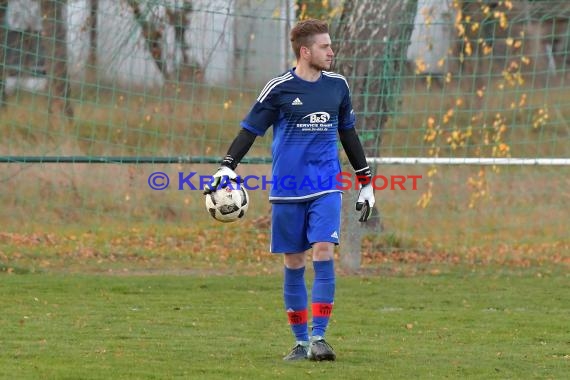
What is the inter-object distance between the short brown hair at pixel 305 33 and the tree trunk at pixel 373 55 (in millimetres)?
4929

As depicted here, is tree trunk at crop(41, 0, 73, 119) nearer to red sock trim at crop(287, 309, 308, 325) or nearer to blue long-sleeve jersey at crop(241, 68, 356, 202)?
blue long-sleeve jersey at crop(241, 68, 356, 202)

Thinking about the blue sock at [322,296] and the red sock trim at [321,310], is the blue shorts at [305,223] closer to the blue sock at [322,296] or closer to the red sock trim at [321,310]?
the blue sock at [322,296]

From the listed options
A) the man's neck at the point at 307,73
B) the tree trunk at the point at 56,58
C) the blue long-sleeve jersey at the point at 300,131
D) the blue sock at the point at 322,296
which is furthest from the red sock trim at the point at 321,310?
the tree trunk at the point at 56,58

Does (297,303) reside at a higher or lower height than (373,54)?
lower

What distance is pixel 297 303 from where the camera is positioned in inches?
244

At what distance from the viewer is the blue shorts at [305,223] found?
19.9ft

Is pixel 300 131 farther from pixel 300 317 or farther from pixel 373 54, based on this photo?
pixel 373 54

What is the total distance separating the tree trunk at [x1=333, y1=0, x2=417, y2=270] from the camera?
A: 11.2 meters


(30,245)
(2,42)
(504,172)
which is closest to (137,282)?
(30,245)

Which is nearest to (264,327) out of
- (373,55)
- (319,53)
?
(319,53)

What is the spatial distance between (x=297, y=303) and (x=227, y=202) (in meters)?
0.69

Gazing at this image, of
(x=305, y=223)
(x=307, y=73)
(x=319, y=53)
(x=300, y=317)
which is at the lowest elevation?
(x=300, y=317)

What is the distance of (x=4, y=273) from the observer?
1016cm

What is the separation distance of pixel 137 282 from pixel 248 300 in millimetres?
1374
